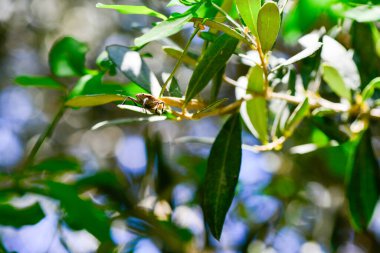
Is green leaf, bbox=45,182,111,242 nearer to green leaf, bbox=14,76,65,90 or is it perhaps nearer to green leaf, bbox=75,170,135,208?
green leaf, bbox=14,76,65,90

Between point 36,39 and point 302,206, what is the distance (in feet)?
6.41

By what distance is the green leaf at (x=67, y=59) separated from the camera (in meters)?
0.87

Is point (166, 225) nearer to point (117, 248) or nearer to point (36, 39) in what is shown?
→ point (117, 248)

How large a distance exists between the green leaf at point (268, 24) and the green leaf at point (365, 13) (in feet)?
0.49

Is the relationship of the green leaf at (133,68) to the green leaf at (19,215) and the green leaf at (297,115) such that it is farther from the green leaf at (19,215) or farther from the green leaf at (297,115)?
the green leaf at (19,215)

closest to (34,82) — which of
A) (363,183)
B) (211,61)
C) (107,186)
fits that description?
(211,61)

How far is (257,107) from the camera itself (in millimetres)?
820

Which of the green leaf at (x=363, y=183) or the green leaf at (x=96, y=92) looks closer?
the green leaf at (x=96, y=92)

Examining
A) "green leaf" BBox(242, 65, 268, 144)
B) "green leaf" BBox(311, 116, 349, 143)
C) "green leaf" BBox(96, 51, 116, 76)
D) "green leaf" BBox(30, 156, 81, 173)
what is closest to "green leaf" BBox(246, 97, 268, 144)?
"green leaf" BBox(242, 65, 268, 144)

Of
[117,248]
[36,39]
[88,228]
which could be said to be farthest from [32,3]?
[88,228]

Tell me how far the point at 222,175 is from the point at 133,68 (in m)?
0.20

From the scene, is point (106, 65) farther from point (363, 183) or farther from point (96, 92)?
point (363, 183)

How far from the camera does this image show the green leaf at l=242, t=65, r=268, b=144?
2.40ft

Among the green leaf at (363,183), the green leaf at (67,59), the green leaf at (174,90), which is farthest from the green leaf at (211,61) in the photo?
the green leaf at (363,183)
